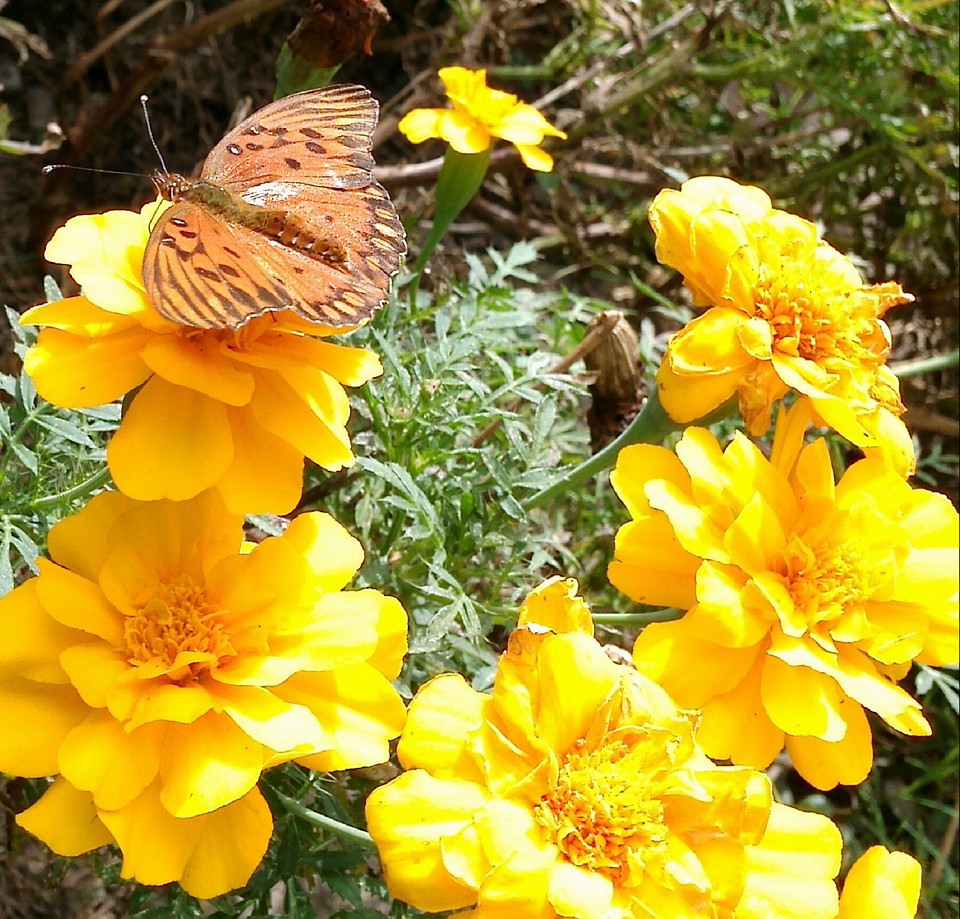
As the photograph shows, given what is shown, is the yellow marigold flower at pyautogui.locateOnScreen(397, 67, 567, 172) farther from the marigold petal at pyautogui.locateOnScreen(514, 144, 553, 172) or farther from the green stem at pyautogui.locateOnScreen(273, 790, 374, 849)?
the green stem at pyautogui.locateOnScreen(273, 790, 374, 849)

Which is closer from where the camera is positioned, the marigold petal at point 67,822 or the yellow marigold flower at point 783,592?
the marigold petal at point 67,822

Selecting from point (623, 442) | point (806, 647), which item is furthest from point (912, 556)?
point (623, 442)

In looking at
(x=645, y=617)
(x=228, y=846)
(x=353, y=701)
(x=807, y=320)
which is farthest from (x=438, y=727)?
(x=807, y=320)

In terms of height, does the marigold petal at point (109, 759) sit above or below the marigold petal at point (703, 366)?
below

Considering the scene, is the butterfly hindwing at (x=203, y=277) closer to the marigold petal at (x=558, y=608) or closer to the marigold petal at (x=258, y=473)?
the marigold petal at (x=258, y=473)

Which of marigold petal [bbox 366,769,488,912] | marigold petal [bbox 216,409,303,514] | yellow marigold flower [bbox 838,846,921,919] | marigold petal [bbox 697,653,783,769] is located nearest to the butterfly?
marigold petal [bbox 216,409,303,514]

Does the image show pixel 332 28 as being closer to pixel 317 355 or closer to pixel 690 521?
pixel 317 355

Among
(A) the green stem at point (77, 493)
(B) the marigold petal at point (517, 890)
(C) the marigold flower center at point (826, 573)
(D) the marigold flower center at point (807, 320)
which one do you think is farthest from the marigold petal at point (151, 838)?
(D) the marigold flower center at point (807, 320)
